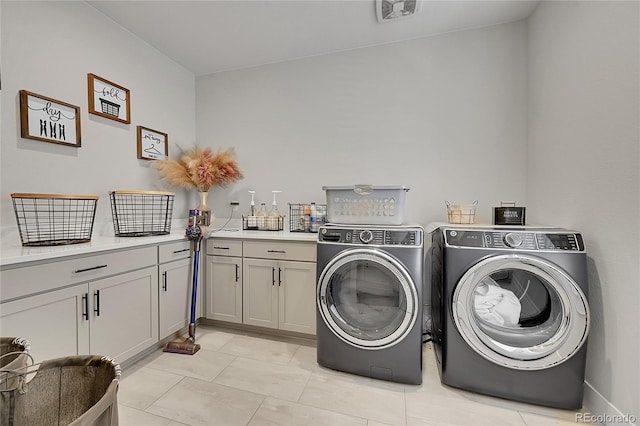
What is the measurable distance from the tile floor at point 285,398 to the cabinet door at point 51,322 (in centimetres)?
42

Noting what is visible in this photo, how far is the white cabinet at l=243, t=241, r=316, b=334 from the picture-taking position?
Result: 2.12 metres

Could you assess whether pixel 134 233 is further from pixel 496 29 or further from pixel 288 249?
pixel 496 29

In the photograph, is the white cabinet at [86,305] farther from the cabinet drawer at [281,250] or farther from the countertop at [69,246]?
the cabinet drawer at [281,250]

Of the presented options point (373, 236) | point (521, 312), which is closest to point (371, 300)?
point (373, 236)

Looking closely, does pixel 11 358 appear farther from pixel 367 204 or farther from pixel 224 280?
pixel 367 204

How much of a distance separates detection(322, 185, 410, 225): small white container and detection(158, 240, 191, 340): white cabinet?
124 centimetres

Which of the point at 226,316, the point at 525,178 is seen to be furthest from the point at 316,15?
the point at 226,316

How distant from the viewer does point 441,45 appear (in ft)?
7.75

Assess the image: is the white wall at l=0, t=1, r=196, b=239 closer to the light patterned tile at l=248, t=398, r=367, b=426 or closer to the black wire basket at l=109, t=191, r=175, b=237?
the black wire basket at l=109, t=191, r=175, b=237

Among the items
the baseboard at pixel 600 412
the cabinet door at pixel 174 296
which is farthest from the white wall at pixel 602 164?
the cabinet door at pixel 174 296

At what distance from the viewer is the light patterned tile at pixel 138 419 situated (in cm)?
137

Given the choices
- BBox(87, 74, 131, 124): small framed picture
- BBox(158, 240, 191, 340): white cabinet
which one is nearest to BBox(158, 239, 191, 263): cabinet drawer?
BBox(158, 240, 191, 340): white cabinet

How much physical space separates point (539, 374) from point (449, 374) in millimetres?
445

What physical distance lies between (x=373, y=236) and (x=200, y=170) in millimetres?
1697
